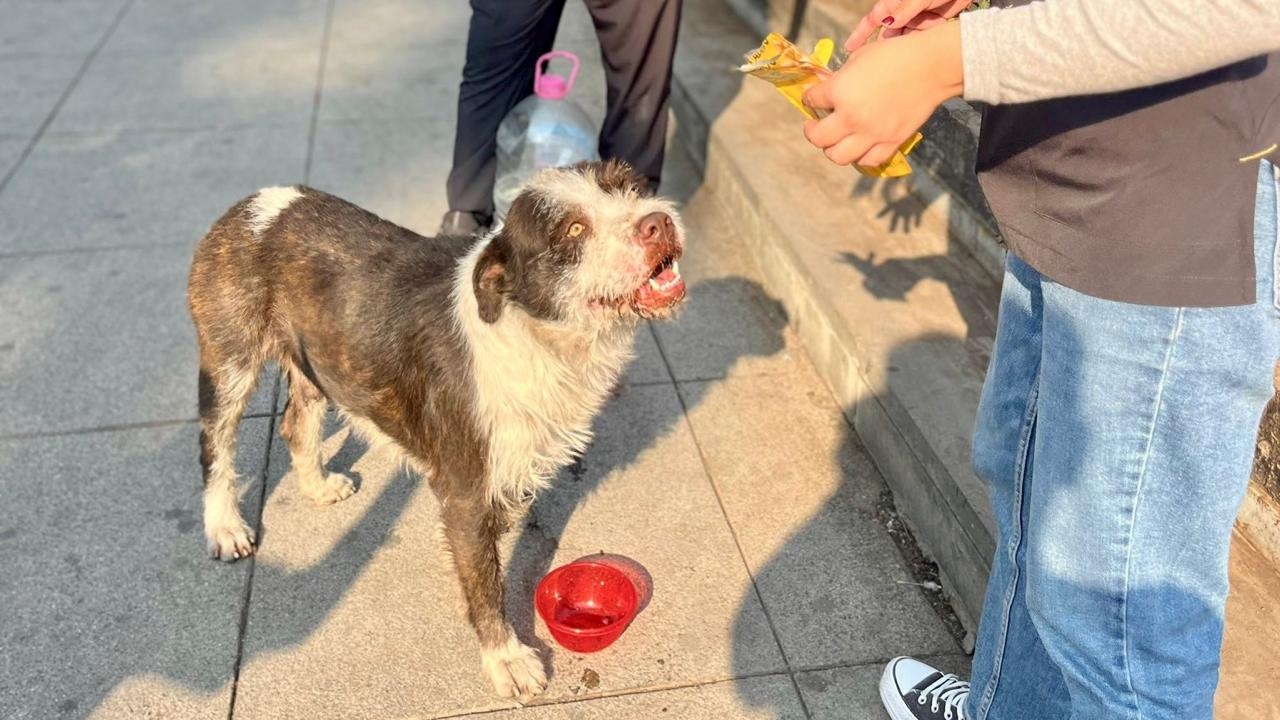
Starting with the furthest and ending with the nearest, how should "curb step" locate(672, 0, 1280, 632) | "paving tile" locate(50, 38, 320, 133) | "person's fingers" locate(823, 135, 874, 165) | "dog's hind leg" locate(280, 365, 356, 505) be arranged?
"paving tile" locate(50, 38, 320, 133) < "dog's hind leg" locate(280, 365, 356, 505) < "curb step" locate(672, 0, 1280, 632) < "person's fingers" locate(823, 135, 874, 165)

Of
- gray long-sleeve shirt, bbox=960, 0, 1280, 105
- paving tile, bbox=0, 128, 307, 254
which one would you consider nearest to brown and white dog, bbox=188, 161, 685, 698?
gray long-sleeve shirt, bbox=960, 0, 1280, 105

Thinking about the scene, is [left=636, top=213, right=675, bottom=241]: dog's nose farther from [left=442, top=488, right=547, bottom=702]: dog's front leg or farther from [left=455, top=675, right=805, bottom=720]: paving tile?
[left=455, top=675, right=805, bottom=720]: paving tile

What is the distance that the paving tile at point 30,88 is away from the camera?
736cm

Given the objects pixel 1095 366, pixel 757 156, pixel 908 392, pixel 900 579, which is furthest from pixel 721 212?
pixel 1095 366

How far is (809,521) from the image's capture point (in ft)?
13.3

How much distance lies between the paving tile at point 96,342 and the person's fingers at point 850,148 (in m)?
3.50

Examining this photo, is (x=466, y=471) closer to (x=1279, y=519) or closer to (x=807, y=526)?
(x=807, y=526)

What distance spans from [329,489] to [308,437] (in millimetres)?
243

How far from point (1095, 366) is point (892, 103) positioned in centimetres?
68

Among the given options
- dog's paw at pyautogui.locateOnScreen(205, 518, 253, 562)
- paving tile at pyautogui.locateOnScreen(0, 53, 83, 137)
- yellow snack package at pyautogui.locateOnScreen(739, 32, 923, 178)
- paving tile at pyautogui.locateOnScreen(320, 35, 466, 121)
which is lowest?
paving tile at pyautogui.locateOnScreen(0, 53, 83, 137)

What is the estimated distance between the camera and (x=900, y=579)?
3.78 m

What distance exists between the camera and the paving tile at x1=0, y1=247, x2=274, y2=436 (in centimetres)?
464

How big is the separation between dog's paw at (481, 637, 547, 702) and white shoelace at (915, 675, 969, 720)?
46.7 inches

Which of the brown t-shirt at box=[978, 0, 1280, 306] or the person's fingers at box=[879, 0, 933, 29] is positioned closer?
the brown t-shirt at box=[978, 0, 1280, 306]
